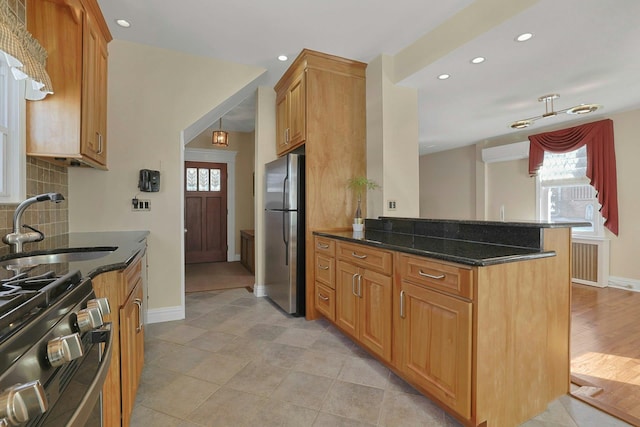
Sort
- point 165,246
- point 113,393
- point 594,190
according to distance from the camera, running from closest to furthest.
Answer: point 113,393, point 165,246, point 594,190

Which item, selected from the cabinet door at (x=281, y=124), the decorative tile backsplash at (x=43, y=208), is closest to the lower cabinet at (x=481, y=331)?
the cabinet door at (x=281, y=124)

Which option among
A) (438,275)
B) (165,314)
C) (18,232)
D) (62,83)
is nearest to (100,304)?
(18,232)

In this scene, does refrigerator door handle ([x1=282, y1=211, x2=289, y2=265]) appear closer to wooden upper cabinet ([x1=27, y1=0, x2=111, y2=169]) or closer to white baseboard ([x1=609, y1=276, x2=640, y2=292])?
wooden upper cabinet ([x1=27, y1=0, x2=111, y2=169])

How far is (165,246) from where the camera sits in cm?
302

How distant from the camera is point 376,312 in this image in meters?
2.09

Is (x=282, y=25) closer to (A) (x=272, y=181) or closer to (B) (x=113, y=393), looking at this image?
(A) (x=272, y=181)

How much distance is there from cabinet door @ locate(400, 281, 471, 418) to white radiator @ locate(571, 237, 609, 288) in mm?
3992

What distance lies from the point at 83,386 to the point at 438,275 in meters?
1.45

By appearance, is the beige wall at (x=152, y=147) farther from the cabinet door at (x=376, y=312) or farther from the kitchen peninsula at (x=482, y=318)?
the kitchen peninsula at (x=482, y=318)

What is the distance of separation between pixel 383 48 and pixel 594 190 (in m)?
4.16

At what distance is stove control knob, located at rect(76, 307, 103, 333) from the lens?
79 cm

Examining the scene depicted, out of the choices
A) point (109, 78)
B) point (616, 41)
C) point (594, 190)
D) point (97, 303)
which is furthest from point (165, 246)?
point (594, 190)

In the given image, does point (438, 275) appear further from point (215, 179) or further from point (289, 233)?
point (215, 179)

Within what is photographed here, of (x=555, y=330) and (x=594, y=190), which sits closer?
(x=555, y=330)
